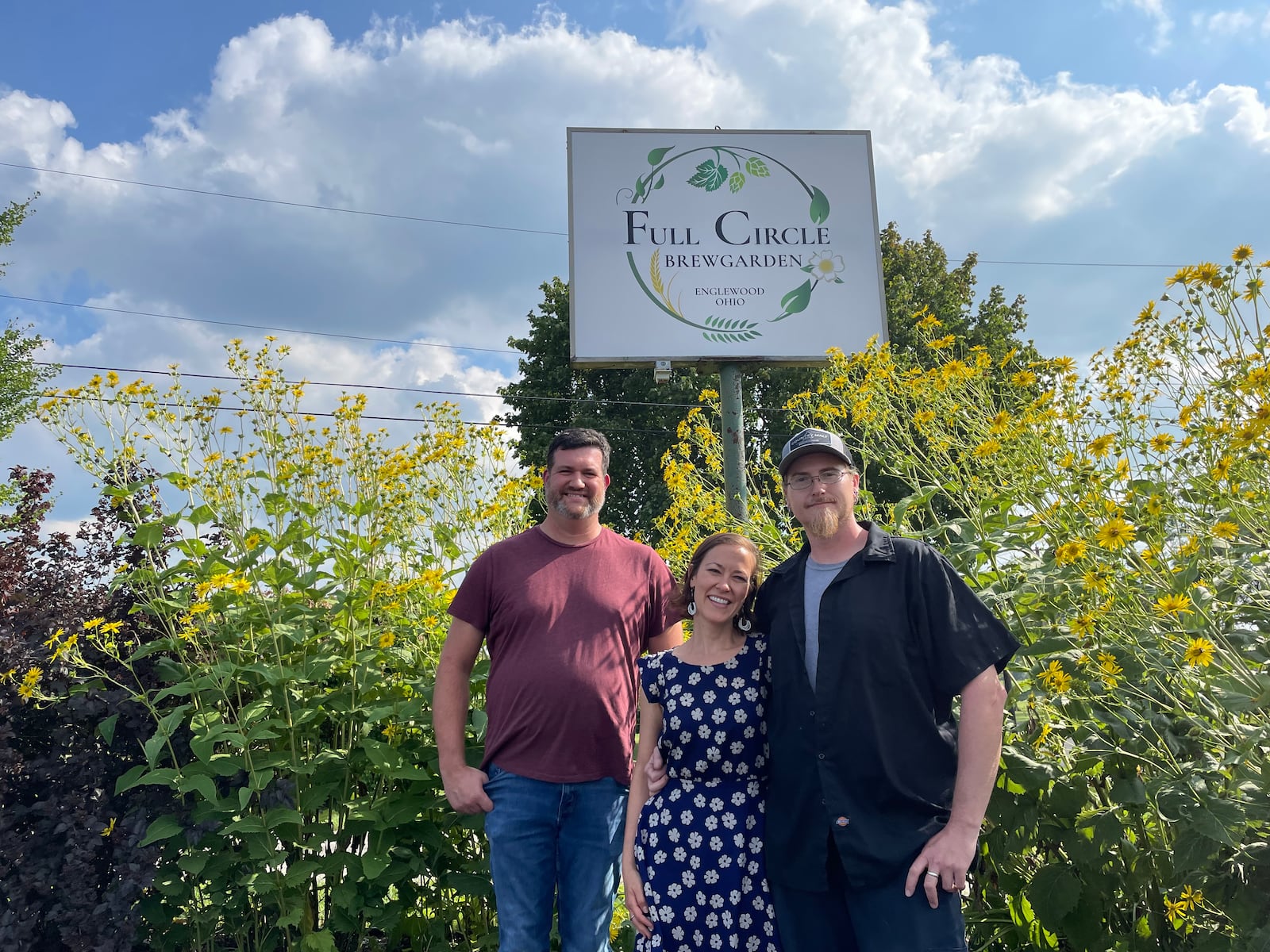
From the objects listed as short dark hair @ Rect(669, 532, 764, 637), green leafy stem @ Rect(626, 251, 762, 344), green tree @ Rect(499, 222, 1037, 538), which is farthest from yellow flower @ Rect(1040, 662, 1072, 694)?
green tree @ Rect(499, 222, 1037, 538)

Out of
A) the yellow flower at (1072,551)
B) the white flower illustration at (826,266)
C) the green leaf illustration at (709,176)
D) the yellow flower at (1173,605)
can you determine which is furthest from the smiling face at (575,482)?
the green leaf illustration at (709,176)

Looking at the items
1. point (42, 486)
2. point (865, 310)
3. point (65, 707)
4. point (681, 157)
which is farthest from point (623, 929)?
point (681, 157)

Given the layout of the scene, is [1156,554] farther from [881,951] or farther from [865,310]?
[865,310]

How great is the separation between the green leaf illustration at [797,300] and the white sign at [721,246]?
11 millimetres

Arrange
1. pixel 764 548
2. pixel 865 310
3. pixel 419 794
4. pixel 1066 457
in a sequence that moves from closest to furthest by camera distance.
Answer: pixel 1066 457
pixel 419 794
pixel 764 548
pixel 865 310

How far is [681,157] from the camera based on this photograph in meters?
8.95

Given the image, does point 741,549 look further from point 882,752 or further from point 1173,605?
point 1173,605

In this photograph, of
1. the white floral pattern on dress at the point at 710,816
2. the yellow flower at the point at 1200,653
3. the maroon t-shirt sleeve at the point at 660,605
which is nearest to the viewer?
the yellow flower at the point at 1200,653

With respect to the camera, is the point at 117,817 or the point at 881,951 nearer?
the point at 881,951

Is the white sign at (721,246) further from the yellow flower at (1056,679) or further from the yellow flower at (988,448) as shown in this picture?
the yellow flower at (1056,679)

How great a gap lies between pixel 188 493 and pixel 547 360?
14.2 meters

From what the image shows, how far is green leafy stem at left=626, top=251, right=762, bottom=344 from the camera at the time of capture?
335 inches

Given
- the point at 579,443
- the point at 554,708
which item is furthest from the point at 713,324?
the point at 554,708

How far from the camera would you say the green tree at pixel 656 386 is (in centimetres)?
1515
